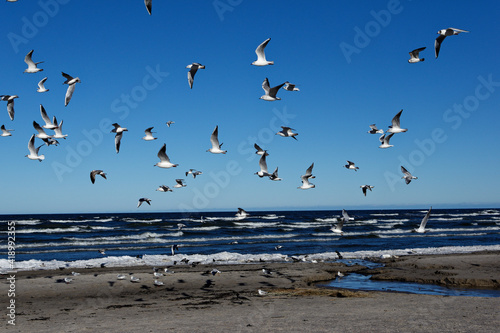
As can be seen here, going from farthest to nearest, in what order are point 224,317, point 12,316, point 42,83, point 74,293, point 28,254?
1. point 28,254
2. point 42,83
3. point 74,293
4. point 12,316
5. point 224,317

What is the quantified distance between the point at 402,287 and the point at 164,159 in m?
8.93

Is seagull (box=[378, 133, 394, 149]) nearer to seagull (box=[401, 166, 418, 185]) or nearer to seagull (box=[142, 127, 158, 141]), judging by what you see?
seagull (box=[401, 166, 418, 185])

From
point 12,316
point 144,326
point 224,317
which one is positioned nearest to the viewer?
point 144,326

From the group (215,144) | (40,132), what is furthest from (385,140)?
(40,132)

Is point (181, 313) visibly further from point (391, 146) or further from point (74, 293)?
point (391, 146)

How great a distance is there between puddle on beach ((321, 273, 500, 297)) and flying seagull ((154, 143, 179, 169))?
6.63 metres

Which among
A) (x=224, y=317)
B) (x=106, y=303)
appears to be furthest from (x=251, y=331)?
(x=106, y=303)

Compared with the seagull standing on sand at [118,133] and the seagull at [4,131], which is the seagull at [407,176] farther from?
the seagull at [4,131]

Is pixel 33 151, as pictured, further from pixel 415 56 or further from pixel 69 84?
pixel 415 56

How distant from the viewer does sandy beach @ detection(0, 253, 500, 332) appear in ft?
32.0

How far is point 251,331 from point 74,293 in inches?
298

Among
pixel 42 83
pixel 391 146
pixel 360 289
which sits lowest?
pixel 360 289

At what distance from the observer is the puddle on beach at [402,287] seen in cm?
1449

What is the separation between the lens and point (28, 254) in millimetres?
30094
